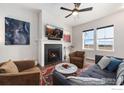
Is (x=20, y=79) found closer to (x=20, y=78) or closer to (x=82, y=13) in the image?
(x=20, y=78)

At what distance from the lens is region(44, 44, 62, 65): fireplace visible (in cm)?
159

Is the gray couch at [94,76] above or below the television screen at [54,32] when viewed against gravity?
below

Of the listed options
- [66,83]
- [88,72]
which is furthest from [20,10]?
[88,72]

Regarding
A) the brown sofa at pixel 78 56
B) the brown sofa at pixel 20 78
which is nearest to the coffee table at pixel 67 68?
the brown sofa at pixel 78 56

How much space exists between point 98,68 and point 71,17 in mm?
949

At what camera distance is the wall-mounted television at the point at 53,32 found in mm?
1454

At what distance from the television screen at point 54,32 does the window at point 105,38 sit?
1.67 feet

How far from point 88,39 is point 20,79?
1.04 m

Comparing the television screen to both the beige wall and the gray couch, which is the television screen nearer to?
the beige wall

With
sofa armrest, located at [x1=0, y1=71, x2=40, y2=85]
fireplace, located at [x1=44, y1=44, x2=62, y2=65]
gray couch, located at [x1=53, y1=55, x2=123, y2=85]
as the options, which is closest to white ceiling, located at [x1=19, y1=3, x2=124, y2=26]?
fireplace, located at [x1=44, y1=44, x2=62, y2=65]

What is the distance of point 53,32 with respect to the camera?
4.95ft

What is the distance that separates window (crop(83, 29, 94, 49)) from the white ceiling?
0.51ft

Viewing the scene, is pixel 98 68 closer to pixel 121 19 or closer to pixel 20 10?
pixel 121 19

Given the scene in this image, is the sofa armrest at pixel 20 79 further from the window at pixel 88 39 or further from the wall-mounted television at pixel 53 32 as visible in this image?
the window at pixel 88 39
